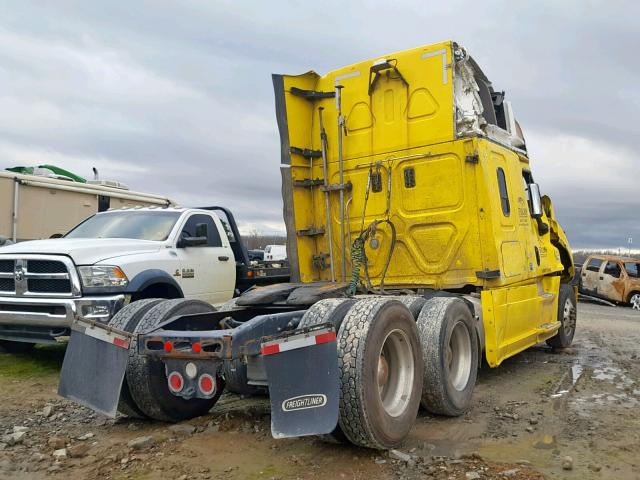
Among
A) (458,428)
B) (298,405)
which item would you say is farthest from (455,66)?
(298,405)

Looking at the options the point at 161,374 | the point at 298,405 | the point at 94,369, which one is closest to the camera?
the point at 298,405

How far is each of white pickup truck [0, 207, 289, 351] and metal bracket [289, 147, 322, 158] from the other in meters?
1.70

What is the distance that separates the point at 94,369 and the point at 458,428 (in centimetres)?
293

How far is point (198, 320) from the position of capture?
201 inches

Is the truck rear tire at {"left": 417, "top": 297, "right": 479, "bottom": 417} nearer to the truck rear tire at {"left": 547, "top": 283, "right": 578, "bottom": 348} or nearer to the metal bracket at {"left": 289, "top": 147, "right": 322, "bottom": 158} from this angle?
the metal bracket at {"left": 289, "top": 147, "right": 322, "bottom": 158}

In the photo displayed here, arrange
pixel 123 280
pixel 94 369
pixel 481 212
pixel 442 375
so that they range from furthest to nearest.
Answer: pixel 123 280, pixel 481 212, pixel 442 375, pixel 94 369

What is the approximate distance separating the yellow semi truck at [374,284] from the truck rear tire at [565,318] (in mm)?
435

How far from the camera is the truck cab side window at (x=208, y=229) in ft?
27.2

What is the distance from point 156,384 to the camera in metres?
4.80

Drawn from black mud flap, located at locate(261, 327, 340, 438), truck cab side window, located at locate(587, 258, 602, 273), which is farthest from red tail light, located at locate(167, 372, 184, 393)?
truck cab side window, located at locate(587, 258, 602, 273)

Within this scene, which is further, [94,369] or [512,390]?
[512,390]

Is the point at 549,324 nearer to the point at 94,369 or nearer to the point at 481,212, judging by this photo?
the point at 481,212

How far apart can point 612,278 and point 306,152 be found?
634 inches

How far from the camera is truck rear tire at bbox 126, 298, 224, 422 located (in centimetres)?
475
